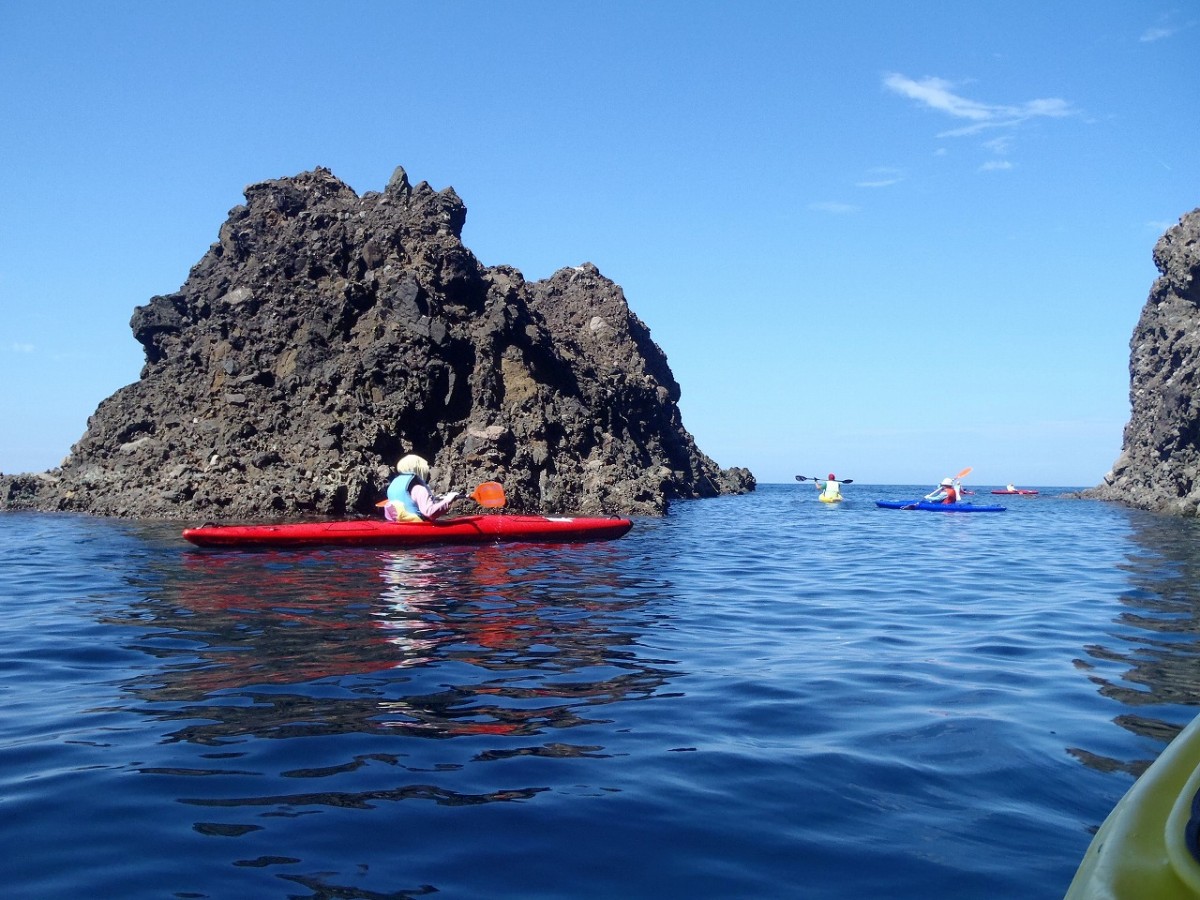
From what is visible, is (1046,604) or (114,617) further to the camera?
(1046,604)

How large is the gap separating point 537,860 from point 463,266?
3000 centimetres

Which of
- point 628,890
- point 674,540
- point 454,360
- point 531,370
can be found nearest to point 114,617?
point 628,890

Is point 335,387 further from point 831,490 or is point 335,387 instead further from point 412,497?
point 831,490

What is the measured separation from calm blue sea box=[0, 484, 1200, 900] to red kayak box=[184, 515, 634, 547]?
3720 millimetres

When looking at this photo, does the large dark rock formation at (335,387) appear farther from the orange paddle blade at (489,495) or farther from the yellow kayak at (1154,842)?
the yellow kayak at (1154,842)

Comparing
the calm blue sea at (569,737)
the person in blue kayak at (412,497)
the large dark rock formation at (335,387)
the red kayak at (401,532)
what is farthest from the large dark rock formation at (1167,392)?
the calm blue sea at (569,737)

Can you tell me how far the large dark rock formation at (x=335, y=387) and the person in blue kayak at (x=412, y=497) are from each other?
8829mm

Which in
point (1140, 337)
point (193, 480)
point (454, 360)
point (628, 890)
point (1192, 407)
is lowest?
point (628, 890)

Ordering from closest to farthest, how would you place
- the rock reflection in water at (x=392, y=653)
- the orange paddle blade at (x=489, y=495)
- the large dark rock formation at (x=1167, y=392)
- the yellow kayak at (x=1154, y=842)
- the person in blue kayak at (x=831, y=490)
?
1. the yellow kayak at (x=1154, y=842)
2. the rock reflection in water at (x=392, y=653)
3. the orange paddle blade at (x=489, y=495)
4. the large dark rock formation at (x=1167, y=392)
5. the person in blue kayak at (x=831, y=490)

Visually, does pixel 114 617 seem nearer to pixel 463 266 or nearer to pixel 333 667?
pixel 333 667

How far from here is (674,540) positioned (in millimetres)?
17656

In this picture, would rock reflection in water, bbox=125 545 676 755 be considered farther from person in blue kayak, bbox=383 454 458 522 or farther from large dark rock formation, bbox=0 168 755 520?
large dark rock formation, bbox=0 168 755 520

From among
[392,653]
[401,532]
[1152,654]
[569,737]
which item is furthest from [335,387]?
[569,737]

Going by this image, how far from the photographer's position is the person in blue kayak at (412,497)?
14000 mm
